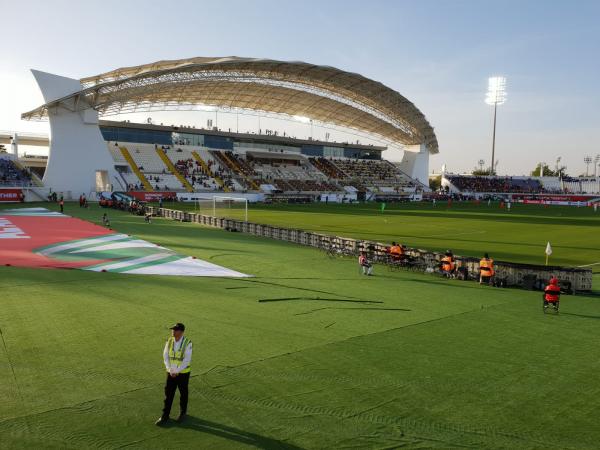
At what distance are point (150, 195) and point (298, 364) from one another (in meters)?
56.2

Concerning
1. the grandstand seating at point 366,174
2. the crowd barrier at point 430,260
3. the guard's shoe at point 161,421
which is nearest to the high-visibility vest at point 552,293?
the crowd barrier at point 430,260

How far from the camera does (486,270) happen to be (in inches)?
625

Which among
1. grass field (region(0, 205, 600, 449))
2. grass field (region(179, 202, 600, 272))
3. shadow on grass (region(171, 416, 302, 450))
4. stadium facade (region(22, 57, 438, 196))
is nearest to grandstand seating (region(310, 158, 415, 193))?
stadium facade (region(22, 57, 438, 196))

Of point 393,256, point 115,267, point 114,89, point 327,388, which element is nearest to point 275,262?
point 393,256

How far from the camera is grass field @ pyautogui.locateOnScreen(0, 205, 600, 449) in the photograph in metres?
6.05

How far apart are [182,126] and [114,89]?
24.4 meters

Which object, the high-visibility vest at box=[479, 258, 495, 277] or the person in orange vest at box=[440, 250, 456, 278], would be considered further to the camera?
the person in orange vest at box=[440, 250, 456, 278]

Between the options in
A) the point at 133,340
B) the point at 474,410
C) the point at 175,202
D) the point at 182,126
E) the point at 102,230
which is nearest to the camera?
the point at 474,410

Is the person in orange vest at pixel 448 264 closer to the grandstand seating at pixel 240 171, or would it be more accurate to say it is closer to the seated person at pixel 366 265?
the seated person at pixel 366 265

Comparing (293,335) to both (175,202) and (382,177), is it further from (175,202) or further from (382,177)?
(382,177)

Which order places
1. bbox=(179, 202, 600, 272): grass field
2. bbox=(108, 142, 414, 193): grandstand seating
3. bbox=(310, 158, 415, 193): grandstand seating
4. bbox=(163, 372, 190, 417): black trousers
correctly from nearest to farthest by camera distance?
bbox=(163, 372, 190, 417): black trousers
bbox=(179, 202, 600, 272): grass field
bbox=(108, 142, 414, 193): grandstand seating
bbox=(310, 158, 415, 193): grandstand seating

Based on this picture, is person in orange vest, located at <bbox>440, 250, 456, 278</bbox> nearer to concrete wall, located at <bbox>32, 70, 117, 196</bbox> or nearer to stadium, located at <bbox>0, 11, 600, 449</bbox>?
stadium, located at <bbox>0, 11, 600, 449</bbox>

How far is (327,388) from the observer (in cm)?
735

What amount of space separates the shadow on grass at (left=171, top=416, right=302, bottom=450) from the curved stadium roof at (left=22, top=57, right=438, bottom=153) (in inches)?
1954
